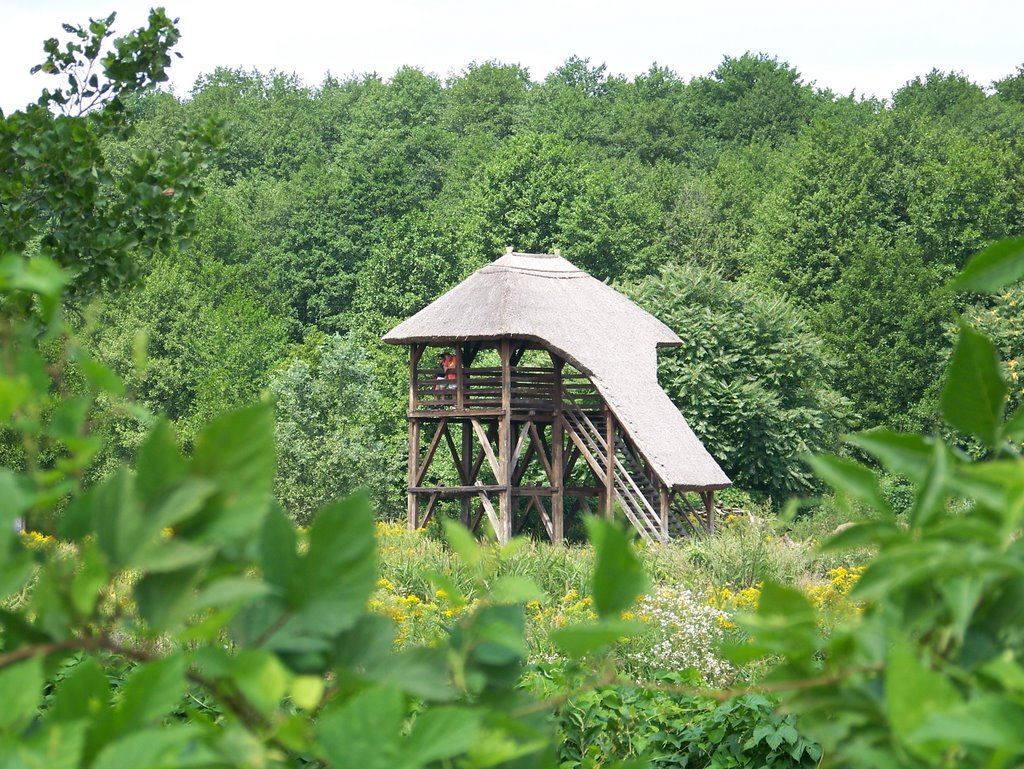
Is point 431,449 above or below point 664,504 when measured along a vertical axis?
above

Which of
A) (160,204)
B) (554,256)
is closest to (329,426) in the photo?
(554,256)

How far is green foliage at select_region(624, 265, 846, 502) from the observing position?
82.4ft

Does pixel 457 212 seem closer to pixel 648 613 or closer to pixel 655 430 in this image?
pixel 655 430

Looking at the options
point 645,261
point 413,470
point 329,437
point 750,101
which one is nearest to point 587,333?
point 413,470

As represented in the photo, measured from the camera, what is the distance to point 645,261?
34.0 meters

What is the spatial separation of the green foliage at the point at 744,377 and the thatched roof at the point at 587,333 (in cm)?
Answer: 320

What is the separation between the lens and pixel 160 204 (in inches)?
182

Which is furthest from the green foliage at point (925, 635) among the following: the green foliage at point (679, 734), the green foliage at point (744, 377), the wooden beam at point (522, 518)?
the green foliage at point (744, 377)

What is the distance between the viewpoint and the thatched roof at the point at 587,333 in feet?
63.5

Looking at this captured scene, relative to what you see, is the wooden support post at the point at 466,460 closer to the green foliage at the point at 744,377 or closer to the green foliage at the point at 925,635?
the green foliage at the point at 744,377

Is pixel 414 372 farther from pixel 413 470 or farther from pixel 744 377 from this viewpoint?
pixel 744 377

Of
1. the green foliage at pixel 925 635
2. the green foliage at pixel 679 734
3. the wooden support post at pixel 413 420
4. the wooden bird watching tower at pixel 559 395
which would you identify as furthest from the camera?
the wooden support post at pixel 413 420

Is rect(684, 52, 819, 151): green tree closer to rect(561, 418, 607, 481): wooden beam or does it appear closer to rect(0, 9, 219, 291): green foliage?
rect(561, 418, 607, 481): wooden beam

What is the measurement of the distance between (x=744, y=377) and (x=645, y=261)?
904 centimetres
